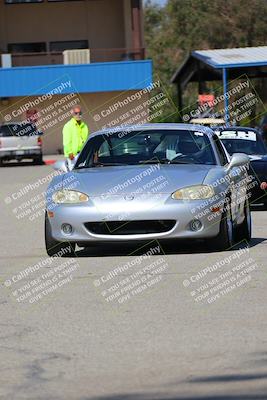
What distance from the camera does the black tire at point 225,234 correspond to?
1033 centimetres

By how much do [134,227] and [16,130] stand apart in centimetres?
2781

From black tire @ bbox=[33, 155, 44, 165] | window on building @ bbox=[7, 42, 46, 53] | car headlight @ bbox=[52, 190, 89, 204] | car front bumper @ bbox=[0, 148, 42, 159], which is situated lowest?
black tire @ bbox=[33, 155, 44, 165]

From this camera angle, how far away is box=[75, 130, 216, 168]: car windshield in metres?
11.2

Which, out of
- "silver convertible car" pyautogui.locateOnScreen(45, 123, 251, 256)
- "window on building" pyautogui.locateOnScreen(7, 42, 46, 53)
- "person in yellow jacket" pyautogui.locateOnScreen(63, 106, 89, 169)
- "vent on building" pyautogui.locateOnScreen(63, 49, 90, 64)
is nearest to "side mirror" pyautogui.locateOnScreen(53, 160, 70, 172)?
"silver convertible car" pyautogui.locateOnScreen(45, 123, 251, 256)

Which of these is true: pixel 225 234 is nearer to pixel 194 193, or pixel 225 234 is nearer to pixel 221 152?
pixel 194 193

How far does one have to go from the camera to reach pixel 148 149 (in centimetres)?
1136

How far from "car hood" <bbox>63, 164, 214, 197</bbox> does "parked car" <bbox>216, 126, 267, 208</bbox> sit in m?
5.74

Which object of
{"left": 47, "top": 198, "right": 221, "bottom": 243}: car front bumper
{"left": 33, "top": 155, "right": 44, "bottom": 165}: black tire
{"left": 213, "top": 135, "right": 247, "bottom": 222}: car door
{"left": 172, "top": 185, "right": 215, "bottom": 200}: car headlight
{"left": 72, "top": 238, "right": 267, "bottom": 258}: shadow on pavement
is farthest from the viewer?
{"left": 33, "top": 155, "right": 44, "bottom": 165}: black tire

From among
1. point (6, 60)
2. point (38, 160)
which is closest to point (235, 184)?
point (38, 160)

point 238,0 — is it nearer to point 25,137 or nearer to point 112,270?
point 25,137

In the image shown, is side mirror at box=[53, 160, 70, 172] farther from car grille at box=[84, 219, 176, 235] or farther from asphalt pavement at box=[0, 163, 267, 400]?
car grille at box=[84, 219, 176, 235]

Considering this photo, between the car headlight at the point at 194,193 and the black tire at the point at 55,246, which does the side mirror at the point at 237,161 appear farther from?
the black tire at the point at 55,246

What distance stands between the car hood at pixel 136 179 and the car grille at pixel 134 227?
331 millimetres

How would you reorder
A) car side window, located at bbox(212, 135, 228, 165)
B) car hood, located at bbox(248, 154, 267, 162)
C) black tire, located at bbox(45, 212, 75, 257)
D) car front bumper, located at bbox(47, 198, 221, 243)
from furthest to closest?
1. car hood, located at bbox(248, 154, 267, 162)
2. car side window, located at bbox(212, 135, 228, 165)
3. black tire, located at bbox(45, 212, 75, 257)
4. car front bumper, located at bbox(47, 198, 221, 243)
